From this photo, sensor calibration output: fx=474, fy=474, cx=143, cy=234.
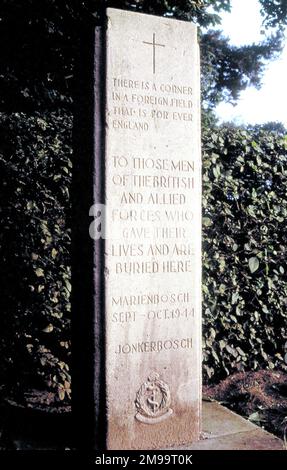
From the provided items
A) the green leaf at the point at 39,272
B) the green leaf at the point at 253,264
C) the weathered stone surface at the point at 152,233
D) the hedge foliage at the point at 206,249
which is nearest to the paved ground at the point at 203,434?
the weathered stone surface at the point at 152,233

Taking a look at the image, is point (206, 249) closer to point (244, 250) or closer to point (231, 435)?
point (244, 250)

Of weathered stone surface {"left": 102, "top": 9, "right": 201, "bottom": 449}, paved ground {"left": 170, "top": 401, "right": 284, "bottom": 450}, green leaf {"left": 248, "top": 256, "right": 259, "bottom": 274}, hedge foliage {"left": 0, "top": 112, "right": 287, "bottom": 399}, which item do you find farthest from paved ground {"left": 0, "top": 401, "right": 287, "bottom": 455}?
green leaf {"left": 248, "top": 256, "right": 259, "bottom": 274}

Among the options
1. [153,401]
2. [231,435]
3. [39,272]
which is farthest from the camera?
[39,272]

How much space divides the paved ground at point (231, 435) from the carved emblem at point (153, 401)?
0.26 metres

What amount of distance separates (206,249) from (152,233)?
1.54 metres

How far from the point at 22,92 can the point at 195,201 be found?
7.22 meters

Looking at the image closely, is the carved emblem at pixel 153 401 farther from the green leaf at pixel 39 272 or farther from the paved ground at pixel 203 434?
the green leaf at pixel 39 272

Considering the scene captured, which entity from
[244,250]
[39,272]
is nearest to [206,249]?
[244,250]

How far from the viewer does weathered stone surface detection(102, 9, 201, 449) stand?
9.26 feet

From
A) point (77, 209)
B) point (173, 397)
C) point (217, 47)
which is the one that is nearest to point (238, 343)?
point (173, 397)

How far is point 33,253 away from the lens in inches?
152

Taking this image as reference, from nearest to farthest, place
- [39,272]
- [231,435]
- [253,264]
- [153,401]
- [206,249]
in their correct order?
[153,401], [231,435], [39,272], [206,249], [253,264]

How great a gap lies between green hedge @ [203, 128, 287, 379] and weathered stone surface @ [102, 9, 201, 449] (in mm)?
1272

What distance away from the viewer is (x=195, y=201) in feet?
10.1
